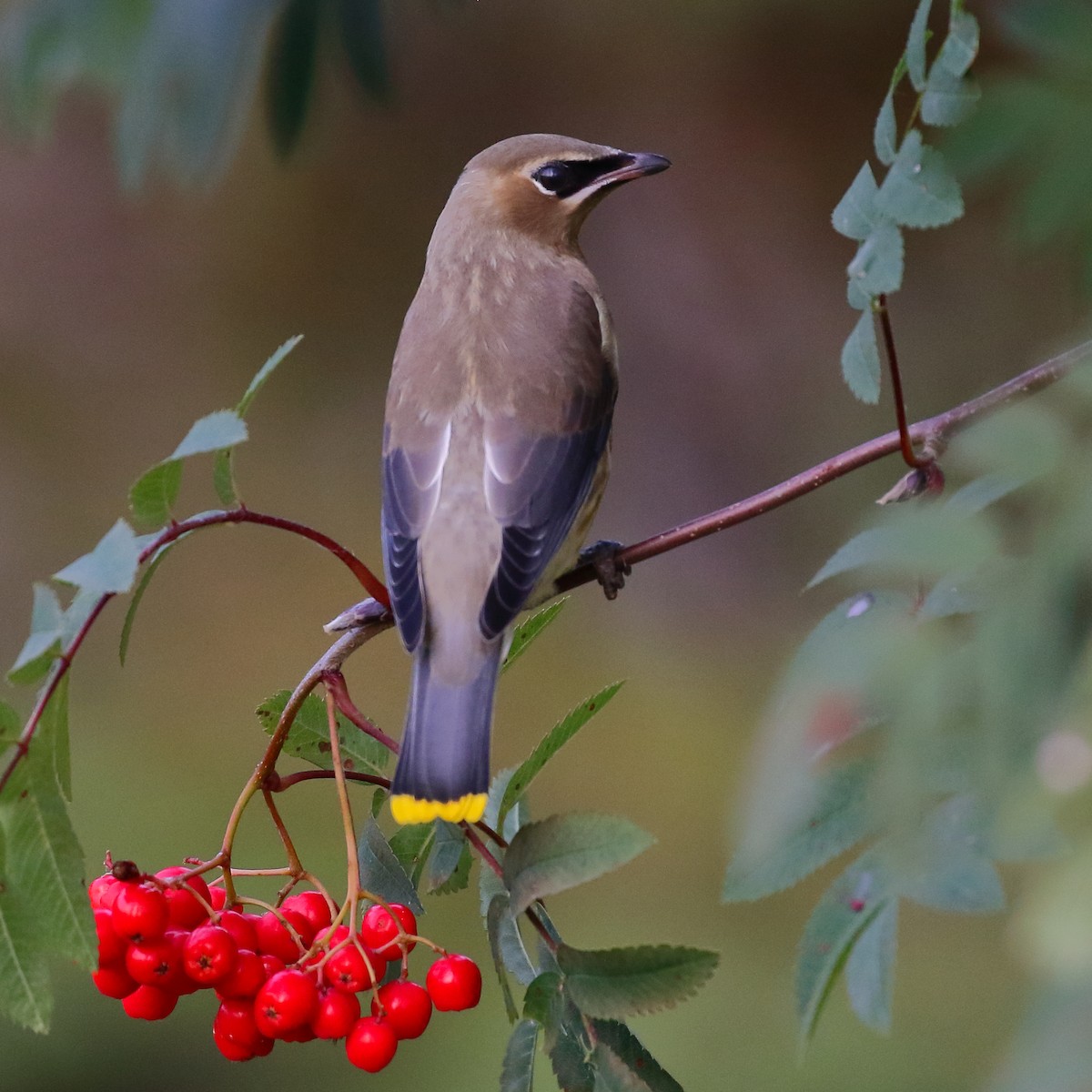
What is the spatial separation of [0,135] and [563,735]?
5.82m

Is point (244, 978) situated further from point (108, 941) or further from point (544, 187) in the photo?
point (544, 187)

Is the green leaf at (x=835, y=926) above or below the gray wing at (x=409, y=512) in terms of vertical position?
above

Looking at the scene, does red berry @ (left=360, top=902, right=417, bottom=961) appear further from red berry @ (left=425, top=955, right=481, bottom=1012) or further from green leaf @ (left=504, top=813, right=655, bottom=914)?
green leaf @ (left=504, top=813, right=655, bottom=914)

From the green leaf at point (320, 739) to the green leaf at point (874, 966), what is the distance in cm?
71

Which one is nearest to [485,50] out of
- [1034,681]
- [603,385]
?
[603,385]

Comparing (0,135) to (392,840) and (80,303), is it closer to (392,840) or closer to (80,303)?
(80,303)

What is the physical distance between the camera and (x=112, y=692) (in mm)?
6180

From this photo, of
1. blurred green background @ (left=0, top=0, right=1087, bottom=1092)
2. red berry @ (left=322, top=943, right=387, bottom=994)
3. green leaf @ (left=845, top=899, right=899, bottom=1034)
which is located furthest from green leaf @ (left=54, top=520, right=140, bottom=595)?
blurred green background @ (left=0, top=0, right=1087, bottom=1092)

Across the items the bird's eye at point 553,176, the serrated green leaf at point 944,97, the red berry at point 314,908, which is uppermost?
the serrated green leaf at point 944,97

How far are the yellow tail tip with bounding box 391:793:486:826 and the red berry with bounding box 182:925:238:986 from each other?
0.73 ft

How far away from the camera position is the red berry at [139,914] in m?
1.66

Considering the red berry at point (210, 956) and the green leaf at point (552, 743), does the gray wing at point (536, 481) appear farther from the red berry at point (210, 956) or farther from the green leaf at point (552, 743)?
the red berry at point (210, 956)

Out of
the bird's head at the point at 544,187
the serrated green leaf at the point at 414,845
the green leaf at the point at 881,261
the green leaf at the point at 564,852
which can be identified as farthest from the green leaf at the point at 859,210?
the bird's head at the point at 544,187

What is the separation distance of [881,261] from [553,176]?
54.5 inches
